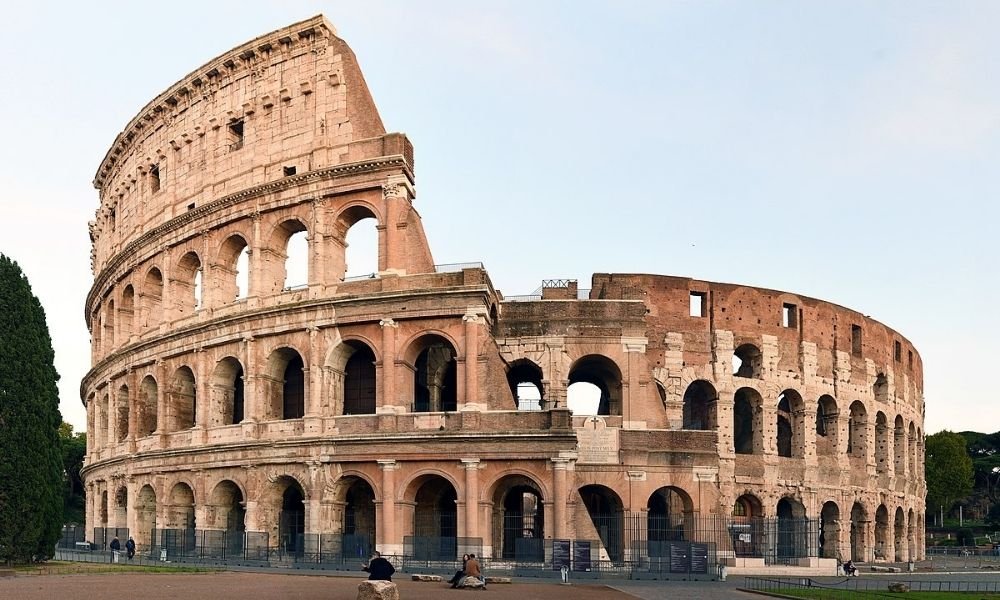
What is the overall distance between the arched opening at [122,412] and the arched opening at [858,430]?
27410mm

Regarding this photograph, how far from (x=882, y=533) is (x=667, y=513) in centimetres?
1290

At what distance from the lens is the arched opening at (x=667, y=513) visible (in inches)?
1258

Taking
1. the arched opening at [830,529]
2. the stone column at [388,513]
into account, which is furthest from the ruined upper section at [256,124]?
the arched opening at [830,529]

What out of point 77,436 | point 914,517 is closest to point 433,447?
point 914,517

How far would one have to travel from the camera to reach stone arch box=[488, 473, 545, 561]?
1099 inches

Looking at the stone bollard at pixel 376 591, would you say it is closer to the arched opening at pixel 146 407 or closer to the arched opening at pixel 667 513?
the arched opening at pixel 667 513

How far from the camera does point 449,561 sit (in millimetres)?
27797

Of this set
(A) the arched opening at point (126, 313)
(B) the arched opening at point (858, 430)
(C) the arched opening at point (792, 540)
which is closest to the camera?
(C) the arched opening at point (792, 540)

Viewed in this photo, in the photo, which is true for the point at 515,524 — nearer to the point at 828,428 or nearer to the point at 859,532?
the point at 828,428

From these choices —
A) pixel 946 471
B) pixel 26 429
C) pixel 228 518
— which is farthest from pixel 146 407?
pixel 946 471

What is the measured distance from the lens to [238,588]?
19.9 m

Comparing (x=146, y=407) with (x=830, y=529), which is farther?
(x=830, y=529)

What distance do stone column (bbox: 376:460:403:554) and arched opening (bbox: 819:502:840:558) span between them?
1741 cm

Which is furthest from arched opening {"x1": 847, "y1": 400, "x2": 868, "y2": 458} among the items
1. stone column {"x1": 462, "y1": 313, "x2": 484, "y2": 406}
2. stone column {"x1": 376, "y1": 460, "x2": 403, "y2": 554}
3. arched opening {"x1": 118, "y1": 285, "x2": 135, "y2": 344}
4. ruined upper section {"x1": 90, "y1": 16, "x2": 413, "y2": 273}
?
arched opening {"x1": 118, "y1": 285, "x2": 135, "y2": 344}
